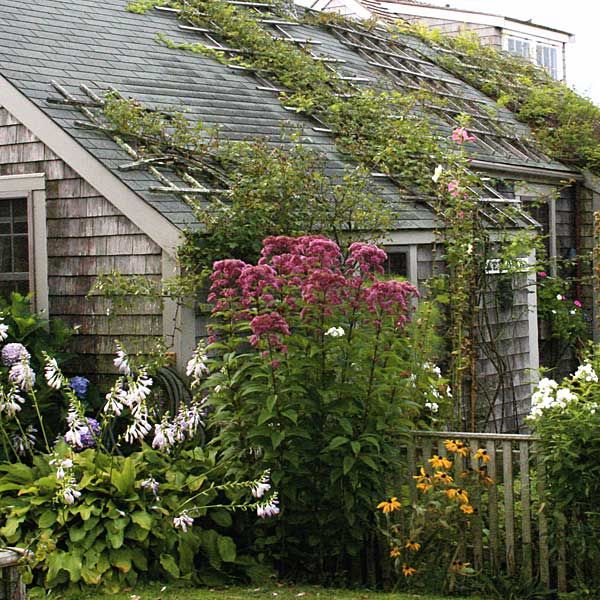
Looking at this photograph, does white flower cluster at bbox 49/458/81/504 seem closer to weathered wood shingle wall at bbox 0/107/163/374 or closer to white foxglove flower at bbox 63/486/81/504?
white foxglove flower at bbox 63/486/81/504

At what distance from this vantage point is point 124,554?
752 cm

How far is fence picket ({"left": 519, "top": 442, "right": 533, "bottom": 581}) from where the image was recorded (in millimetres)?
7684

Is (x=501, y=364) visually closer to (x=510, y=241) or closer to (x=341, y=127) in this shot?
(x=510, y=241)

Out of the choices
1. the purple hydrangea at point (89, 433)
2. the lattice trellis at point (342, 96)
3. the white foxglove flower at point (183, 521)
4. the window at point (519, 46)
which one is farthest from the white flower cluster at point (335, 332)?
the window at point (519, 46)

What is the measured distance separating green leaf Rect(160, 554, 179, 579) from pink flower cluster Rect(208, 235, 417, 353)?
4.84ft

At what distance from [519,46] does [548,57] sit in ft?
6.15

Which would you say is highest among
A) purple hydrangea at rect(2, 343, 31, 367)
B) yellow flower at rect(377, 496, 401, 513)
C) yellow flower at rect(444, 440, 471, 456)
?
purple hydrangea at rect(2, 343, 31, 367)

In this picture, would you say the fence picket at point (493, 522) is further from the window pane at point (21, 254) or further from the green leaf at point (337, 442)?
the window pane at point (21, 254)

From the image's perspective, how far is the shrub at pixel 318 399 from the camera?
768 cm

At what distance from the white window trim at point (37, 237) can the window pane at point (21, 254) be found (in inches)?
6.2

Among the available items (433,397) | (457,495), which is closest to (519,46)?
(433,397)

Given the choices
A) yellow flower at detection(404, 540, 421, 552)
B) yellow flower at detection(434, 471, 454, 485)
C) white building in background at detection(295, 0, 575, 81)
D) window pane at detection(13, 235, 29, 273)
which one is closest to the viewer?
yellow flower at detection(404, 540, 421, 552)

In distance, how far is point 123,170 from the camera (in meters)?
10.0

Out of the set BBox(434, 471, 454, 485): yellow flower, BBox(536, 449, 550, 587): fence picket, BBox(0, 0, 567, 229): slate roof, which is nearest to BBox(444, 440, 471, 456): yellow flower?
BBox(434, 471, 454, 485): yellow flower
